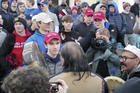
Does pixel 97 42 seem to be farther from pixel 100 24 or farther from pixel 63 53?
pixel 63 53

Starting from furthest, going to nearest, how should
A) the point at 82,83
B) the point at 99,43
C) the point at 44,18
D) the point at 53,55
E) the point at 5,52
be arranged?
the point at 5,52 → the point at 44,18 → the point at 99,43 → the point at 53,55 → the point at 82,83

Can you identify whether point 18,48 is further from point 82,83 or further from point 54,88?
point 54,88

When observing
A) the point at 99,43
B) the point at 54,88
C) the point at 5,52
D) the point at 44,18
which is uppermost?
the point at 44,18

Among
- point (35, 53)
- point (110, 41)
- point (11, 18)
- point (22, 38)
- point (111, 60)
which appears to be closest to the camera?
point (35, 53)

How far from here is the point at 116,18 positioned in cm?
820

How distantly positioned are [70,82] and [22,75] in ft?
3.34

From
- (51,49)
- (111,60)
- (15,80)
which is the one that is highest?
(15,80)

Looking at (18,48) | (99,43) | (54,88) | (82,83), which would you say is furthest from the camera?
(18,48)

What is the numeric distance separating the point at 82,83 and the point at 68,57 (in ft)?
0.90

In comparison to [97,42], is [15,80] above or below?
above

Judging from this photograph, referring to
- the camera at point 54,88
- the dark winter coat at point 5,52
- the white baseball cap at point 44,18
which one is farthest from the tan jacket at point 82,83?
the dark winter coat at point 5,52

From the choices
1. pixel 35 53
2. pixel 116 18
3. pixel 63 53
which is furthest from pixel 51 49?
pixel 116 18

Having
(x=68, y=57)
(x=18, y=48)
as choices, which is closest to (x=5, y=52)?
(x=18, y=48)

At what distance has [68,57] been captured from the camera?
10.6 ft
